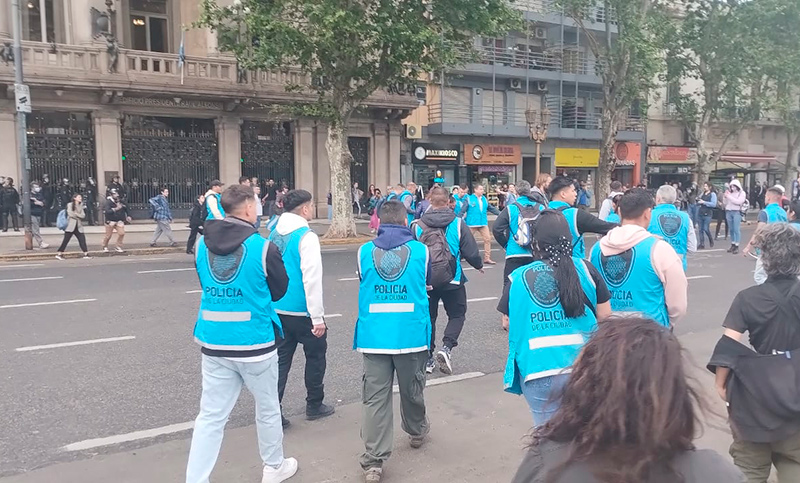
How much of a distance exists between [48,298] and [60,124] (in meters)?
13.3

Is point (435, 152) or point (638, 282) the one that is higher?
point (435, 152)

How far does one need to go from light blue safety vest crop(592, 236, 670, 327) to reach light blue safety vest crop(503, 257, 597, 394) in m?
1.09

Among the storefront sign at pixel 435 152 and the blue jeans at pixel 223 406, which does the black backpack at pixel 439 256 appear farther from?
the storefront sign at pixel 435 152

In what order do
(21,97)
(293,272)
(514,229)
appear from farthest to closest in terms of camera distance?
(21,97), (514,229), (293,272)

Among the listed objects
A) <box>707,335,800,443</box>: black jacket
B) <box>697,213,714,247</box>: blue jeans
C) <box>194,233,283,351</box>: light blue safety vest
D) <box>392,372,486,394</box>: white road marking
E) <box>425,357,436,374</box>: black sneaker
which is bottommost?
<box>392,372,486,394</box>: white road marking

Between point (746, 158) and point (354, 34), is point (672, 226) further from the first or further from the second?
point (746, 158)

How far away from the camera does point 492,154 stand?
31.3 m

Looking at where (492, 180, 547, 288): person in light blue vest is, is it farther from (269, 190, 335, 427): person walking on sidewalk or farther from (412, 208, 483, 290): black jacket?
(269, 190, 335, 427): person walking on sidewalk

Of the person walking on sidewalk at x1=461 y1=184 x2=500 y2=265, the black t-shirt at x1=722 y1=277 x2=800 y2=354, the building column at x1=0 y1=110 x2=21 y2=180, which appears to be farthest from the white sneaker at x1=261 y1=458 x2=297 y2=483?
the building column at x1=0 y1=110 x2=21 y2=180

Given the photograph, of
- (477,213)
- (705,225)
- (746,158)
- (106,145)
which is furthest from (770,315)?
(746,158)

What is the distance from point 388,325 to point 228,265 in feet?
3.41

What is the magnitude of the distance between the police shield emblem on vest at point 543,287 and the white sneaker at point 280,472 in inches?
76.9

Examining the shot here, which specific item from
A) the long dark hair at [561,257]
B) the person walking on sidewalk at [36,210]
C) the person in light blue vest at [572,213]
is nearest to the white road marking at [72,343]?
the person in light blue vest at [572,213]

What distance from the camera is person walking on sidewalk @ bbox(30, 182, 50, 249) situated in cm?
1695
